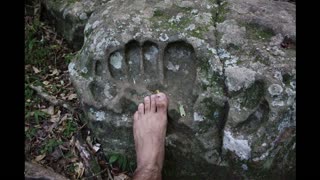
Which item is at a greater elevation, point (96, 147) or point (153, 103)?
point (153, 103)

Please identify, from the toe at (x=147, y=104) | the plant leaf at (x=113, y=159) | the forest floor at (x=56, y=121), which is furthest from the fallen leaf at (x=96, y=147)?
the toe at (x=147, y=104)

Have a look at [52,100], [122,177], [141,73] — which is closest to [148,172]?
[122,177]

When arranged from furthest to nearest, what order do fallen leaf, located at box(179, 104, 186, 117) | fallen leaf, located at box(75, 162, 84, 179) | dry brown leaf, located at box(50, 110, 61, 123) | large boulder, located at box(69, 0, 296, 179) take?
dry brown leaf, located at box(50, 110, 61, 123) < fallen leaf, located at box(75, 162, 84, 179) < fallen leaf, located at box(179, 104, 186, 117) < large boulder, located at box(69, 0, 296, 179)

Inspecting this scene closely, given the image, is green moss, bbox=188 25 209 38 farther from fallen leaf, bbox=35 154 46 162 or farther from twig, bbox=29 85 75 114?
fallen leaf, bbox=35 154 46 162

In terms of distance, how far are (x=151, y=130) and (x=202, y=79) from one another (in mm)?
415

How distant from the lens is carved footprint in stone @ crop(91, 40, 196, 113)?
252cm

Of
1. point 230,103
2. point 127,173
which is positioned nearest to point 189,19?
point 230,103

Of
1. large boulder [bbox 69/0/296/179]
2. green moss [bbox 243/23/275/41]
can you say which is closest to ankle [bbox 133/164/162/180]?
large boulder [bbox 69/0/296/179]

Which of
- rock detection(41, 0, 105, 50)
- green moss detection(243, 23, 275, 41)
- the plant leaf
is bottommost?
the plant leaf

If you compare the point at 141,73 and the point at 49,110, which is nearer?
the point at 141,73

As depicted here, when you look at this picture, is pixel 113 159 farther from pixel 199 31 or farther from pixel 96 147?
pixel 199 31

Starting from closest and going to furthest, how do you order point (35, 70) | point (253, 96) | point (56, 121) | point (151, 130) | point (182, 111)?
point (253, 96) < point (182, 111) < point (151, 130) < point (56, 121) < point (35, 70)

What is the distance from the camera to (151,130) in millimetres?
2588

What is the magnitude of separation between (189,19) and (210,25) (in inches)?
4.8
